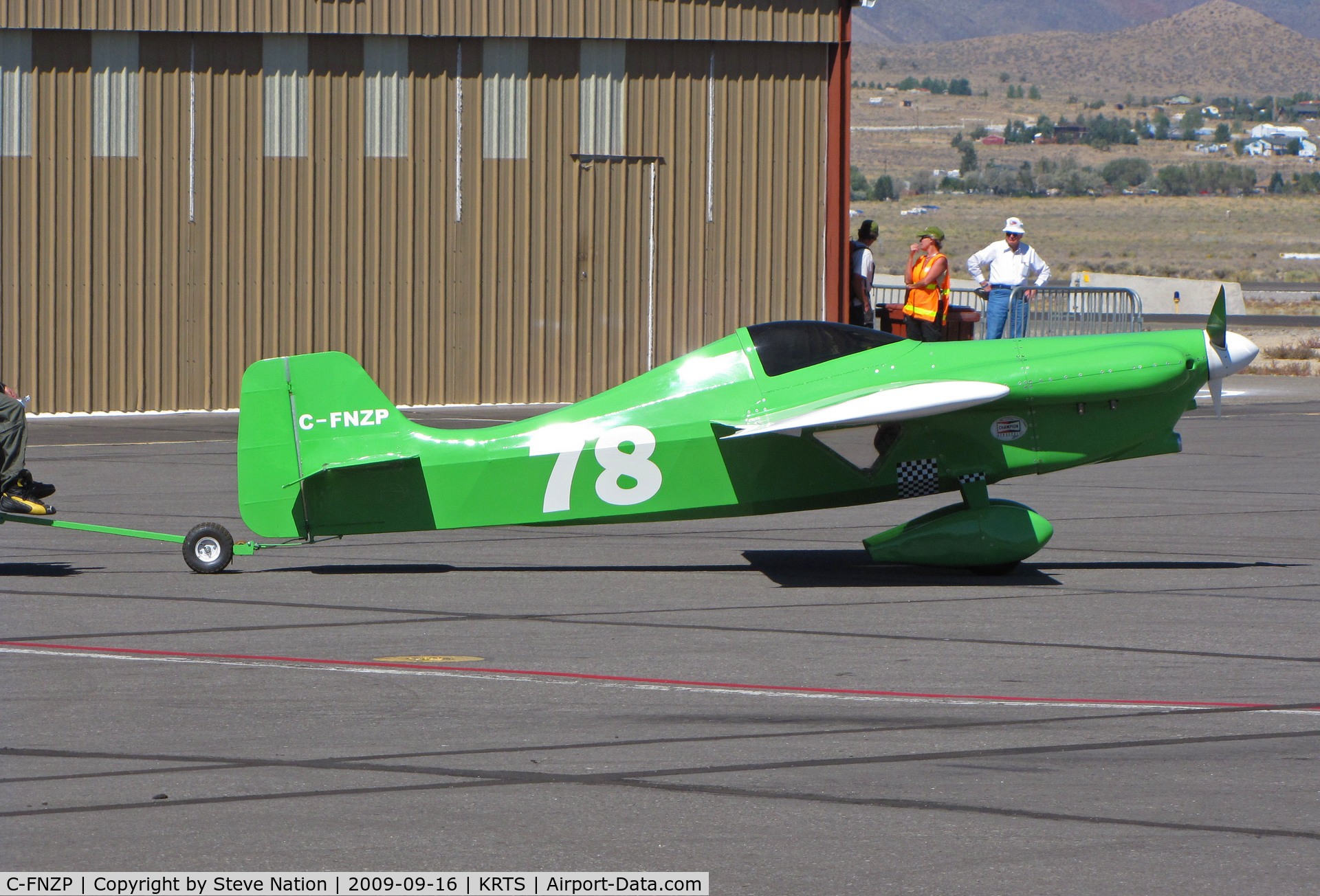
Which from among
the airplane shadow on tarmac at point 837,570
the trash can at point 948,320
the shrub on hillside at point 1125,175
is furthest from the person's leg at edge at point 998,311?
the shrub on hillside at point 1125,175

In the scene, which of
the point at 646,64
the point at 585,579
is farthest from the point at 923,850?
the point at 646,64

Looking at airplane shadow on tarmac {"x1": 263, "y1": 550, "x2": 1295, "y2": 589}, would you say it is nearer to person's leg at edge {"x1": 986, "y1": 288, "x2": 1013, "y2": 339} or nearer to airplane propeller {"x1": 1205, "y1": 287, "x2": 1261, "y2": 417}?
airplane propeller {"x1": 1205, "y1": 287, "x2": 1261, "y2": 417}

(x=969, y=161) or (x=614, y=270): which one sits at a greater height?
(x=969, y=161)

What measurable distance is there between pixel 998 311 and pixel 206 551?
509 inches

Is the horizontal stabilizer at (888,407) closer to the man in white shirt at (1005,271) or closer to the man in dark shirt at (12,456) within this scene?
the man in dark shirt at (12,456)

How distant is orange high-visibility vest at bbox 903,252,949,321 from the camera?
17.5 meters

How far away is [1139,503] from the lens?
541 inches

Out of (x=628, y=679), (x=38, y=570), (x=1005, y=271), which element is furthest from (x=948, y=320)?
(x=628, y=679)

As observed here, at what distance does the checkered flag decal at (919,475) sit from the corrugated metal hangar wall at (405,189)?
1255 cm

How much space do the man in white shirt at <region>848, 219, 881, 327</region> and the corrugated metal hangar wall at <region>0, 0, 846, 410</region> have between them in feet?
2.06

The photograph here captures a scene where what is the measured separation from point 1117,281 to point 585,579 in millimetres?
51206

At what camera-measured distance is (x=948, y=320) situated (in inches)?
787

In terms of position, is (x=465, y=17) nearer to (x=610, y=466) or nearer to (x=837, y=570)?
(x=610, y=466)

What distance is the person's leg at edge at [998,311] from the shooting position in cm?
2059
